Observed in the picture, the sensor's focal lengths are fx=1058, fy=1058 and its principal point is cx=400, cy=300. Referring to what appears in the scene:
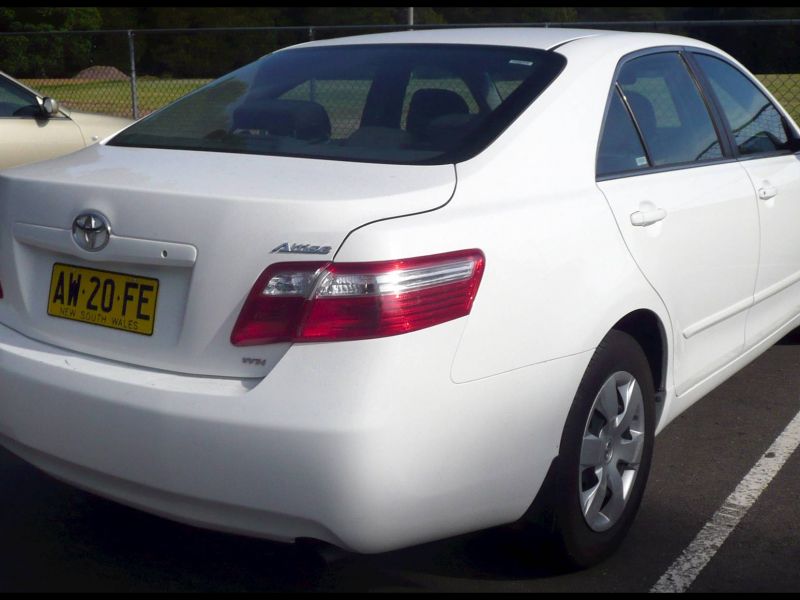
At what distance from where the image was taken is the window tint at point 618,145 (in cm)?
322

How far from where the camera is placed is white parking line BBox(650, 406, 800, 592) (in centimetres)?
310

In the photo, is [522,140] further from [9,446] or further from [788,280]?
[788,280]

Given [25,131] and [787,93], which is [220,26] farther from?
[25,131]

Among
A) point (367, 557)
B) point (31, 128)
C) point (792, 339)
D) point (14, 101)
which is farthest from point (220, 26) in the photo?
point (367, 557)

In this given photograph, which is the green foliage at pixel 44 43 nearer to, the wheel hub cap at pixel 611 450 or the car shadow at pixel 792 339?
the car shadow at pixel 792 339

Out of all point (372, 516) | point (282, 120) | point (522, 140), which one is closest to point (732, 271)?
point (522, 140)

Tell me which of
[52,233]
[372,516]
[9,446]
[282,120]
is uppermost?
[282,120]

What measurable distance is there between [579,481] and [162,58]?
31809mm

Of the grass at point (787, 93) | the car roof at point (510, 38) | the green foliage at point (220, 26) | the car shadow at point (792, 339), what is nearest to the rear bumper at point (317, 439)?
the car roof at point (510, 38)

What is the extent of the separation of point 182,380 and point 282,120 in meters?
1.10

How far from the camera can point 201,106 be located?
360cm

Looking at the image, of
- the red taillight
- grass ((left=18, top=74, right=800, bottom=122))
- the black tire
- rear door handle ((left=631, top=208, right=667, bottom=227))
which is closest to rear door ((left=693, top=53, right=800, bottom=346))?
rear door handle ((left=631, top=208, right=667, bottom=227))

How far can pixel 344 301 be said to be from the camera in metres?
2.44

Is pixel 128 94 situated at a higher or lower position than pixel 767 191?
lower
